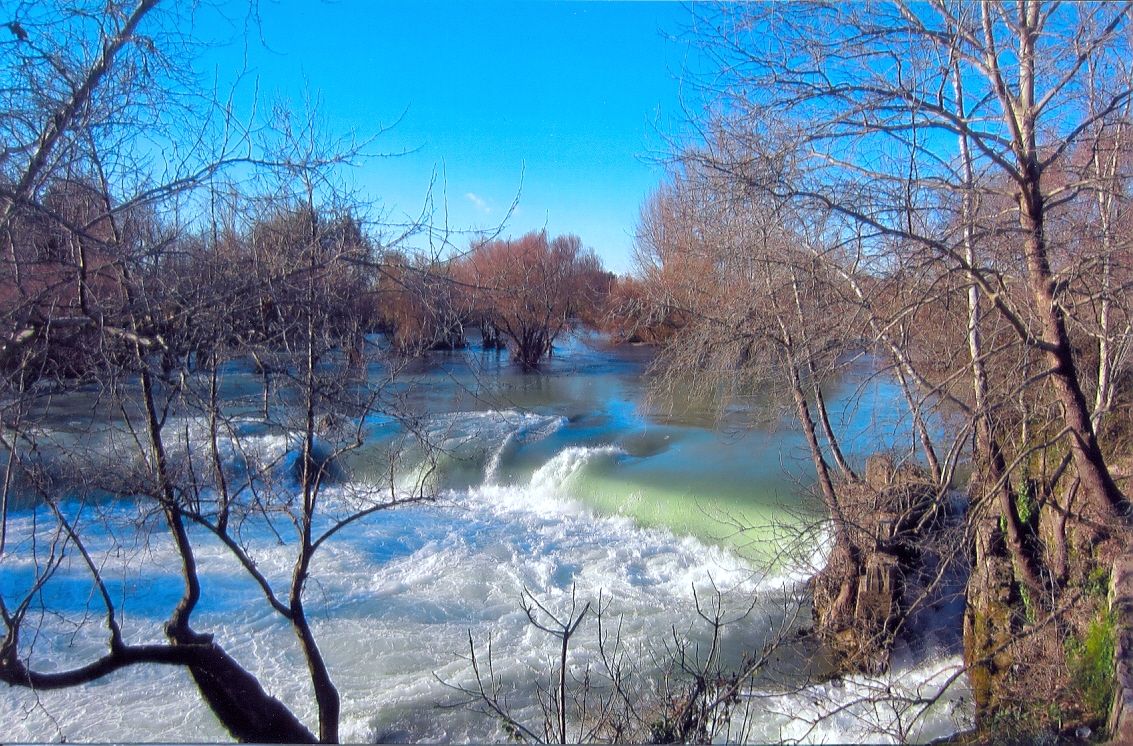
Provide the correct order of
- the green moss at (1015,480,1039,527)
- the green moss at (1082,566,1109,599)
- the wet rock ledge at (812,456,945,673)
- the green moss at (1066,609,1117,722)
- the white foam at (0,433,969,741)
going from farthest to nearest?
the green moss at (1015,480,1039,527) → the white foam at (0,433,969,741) → the wet rock ledge at (812,456,945,673) → the green moss at (1082,566,1109,599) → the green moss at (1066,609,1117,722)

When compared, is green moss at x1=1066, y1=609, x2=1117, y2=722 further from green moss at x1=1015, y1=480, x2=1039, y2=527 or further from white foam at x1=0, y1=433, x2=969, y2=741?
green moss at x1=1015, y1=480, x2=1039, y2=527

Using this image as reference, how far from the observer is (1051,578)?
200 inches

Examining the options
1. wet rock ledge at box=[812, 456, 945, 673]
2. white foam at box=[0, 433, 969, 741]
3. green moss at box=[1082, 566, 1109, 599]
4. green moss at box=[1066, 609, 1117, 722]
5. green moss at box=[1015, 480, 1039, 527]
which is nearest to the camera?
green moss at box=[1066, 609, 1117, 722]

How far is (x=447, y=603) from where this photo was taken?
8203 mm

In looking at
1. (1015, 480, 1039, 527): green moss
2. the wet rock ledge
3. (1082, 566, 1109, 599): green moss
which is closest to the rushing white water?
the wet rock ledge

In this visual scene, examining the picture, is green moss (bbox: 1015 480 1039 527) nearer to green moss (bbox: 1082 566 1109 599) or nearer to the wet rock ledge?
the wet rock ledge

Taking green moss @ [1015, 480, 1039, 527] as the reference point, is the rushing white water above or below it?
below

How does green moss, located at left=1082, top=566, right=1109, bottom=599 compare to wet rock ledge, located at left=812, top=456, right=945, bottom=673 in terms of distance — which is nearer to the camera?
green moss, located at left=1082, top=566, right=1109, bottom=599

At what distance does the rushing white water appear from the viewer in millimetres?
5773

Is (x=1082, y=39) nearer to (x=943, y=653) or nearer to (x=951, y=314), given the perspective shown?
(x=951, y=314)

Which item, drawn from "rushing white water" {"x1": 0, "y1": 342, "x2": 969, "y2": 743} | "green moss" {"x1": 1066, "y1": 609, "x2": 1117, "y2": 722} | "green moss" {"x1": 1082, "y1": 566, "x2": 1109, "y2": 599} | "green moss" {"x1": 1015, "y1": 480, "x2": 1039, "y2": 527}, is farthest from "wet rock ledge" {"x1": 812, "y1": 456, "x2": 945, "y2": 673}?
"green moss" {"x1": 1066, "y1": 609, "x2": 1117, "y2": 722}

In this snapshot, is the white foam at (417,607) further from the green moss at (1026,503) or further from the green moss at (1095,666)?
the green moss at (1026,503)

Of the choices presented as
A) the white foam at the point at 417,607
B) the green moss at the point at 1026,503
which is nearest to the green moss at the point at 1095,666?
the white foam at the point at 417,607

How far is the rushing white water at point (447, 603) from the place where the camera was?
5773 mm
